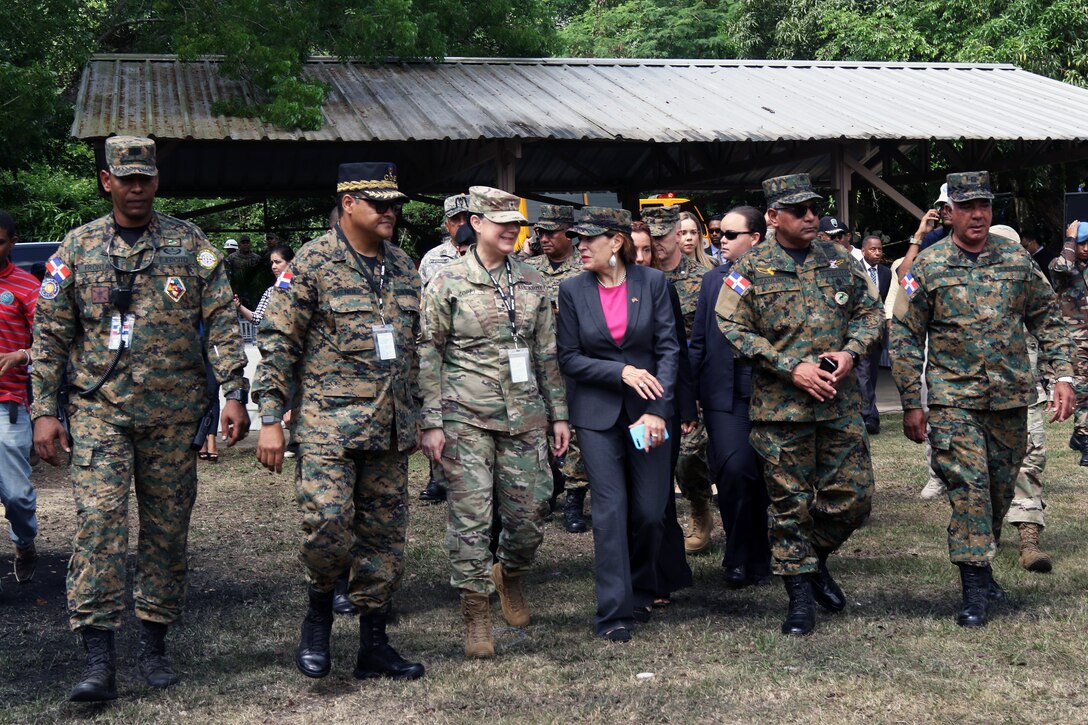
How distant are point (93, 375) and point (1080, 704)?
4189 mm

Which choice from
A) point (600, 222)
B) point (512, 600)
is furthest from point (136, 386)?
point (600, 222)

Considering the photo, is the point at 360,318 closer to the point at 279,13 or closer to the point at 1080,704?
the point at 1080,704

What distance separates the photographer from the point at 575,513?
8.78 metres

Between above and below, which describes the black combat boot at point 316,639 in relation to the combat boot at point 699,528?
above

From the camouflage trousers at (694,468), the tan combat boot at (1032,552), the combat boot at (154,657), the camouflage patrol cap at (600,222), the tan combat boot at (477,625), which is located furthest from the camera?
the camouflage trousers at (694,468)

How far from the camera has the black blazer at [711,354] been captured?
6.71 meters

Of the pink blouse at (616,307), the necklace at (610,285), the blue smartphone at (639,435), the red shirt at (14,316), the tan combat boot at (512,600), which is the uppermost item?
the necklace at (610,285)

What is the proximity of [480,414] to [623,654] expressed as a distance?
1.28 meters

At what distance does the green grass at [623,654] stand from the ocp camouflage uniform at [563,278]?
2.17 ft

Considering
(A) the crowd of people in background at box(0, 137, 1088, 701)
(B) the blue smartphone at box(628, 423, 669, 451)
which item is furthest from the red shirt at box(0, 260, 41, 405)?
(B) the blue smartphone at box(628, 423, 669, 451)

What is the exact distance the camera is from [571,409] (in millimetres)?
6238

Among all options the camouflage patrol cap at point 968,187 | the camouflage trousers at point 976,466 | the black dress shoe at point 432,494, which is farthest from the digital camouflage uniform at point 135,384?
the black dress shoe at point 432,494

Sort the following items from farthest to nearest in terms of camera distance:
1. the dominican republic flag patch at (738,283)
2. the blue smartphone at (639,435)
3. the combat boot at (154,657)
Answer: the dominican republic flag patch at (738,283), the blue smartphone at (639,435), the combat boot at (154,657)

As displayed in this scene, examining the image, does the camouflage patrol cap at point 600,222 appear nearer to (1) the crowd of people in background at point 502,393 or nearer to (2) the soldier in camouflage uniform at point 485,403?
(1) the crowd of people in background at point 502,393
